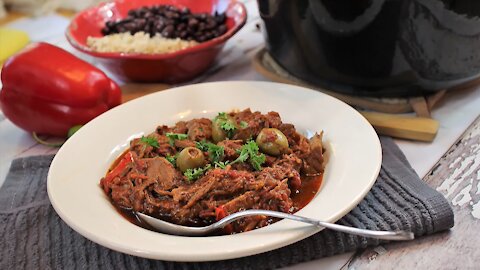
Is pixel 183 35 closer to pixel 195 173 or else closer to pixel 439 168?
pixel 195 173

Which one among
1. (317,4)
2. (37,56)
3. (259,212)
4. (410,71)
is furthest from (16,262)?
(410,71)

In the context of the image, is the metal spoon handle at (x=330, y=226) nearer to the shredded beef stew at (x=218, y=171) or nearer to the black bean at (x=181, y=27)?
the shredded beef stew at (x=218, y=171)

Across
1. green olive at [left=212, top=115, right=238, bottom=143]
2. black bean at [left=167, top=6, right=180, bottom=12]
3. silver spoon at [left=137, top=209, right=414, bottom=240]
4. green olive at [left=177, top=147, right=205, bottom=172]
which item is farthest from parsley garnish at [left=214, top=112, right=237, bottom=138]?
black bean at [left=167, top=6, right=180, bottom=12]


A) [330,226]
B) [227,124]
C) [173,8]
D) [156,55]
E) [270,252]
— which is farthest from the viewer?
[173,8]

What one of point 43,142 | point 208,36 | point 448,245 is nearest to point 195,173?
point 448,245

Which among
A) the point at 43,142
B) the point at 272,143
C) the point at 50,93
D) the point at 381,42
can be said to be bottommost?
the point at 43,142

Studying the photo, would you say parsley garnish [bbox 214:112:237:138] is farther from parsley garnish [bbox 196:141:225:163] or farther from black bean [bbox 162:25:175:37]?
black bean [bbox 162:25:175:37]
